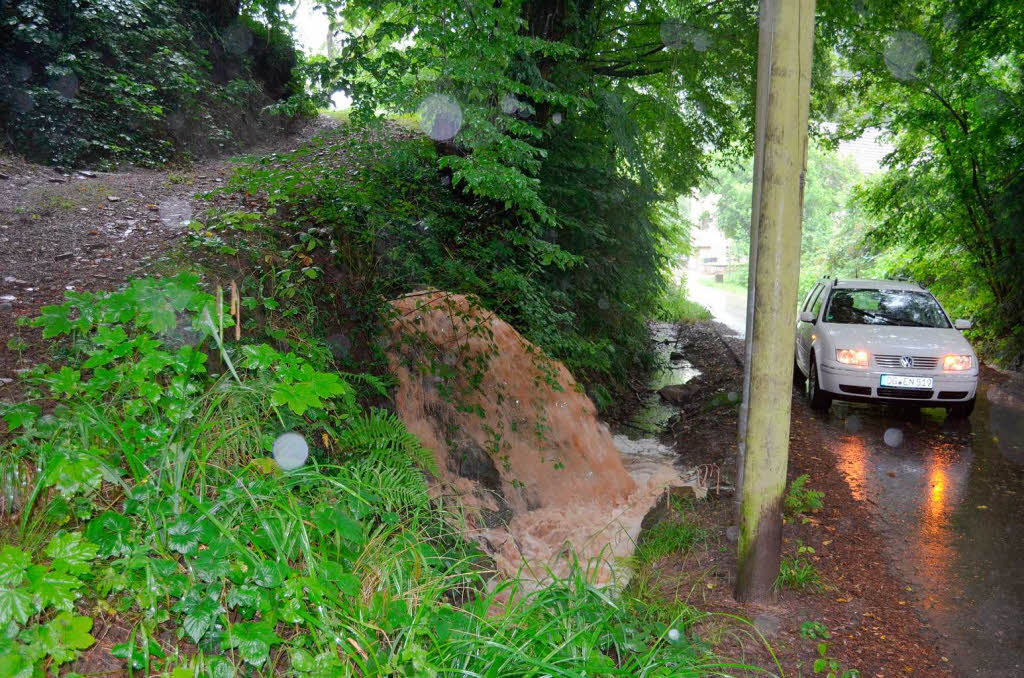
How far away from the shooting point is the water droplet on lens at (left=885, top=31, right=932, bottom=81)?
1188 cm

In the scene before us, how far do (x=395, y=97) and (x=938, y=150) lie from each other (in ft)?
43.2

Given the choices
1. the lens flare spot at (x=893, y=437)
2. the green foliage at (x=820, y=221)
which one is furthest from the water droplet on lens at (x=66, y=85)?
the green foliage at (x=820, y=221)

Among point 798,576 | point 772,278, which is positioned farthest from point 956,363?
point 772,278

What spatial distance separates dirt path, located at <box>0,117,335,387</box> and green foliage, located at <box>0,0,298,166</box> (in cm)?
88

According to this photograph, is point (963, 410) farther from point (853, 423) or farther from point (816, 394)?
point (816, 394)

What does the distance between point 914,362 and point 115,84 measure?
532 inches

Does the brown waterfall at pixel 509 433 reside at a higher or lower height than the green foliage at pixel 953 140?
lower

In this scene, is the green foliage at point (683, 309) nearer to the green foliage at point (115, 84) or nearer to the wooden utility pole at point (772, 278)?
the green foliage at point (115, 84)

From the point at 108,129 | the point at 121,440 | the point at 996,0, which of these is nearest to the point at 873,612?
the point at 121,440

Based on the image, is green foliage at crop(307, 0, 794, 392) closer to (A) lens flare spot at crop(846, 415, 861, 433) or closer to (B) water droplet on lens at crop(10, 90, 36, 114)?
(A) lens flare spot at crop(846, 415, 861, 433)

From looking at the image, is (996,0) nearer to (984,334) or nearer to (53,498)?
(984,334)

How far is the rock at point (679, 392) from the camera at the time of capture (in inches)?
457

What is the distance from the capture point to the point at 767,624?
13.3ft

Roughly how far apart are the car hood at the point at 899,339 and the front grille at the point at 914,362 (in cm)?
5
